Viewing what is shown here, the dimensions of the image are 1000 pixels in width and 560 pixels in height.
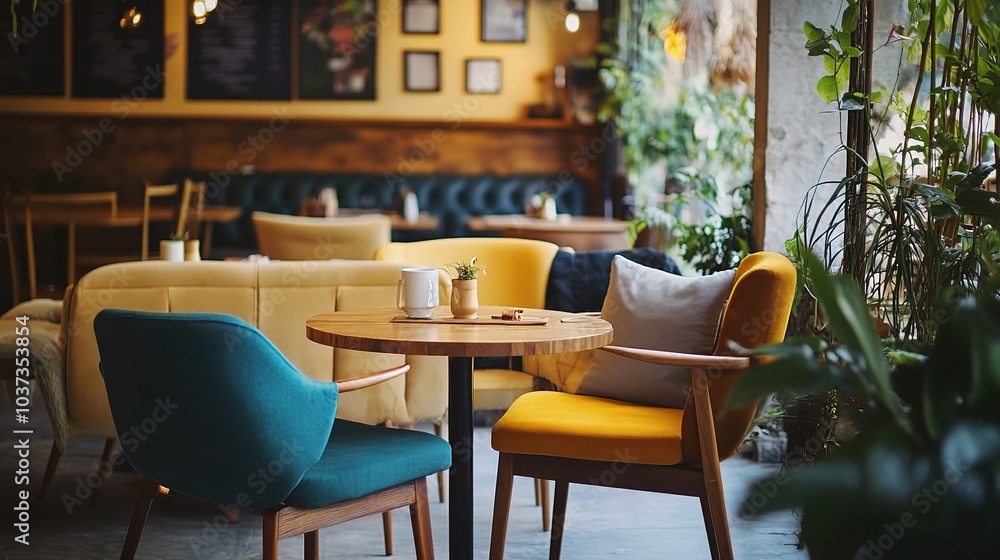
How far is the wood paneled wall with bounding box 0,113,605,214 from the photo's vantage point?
25.7ft

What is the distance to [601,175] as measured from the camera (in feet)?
26.7

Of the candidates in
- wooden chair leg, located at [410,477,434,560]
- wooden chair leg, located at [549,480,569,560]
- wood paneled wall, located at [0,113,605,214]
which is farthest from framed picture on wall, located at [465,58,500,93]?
wooden chair leg, located at [410,477,434,560]

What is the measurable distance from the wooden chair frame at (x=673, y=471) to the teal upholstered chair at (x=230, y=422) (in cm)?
41

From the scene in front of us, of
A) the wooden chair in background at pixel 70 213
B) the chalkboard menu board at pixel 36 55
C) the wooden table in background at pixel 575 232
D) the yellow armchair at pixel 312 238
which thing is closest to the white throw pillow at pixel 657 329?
the yellow armchair at pixel 312 238

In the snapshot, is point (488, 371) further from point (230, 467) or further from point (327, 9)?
point (327, 9)

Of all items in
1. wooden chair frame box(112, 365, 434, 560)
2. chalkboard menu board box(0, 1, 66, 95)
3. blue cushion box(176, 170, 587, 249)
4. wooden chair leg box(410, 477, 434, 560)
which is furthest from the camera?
blue cushion box(176, 170, 587, 249)

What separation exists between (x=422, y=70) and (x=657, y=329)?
5702 millimetres

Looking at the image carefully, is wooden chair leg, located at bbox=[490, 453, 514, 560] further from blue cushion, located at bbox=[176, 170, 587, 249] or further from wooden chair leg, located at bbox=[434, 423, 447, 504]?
blue cushion, located at bbox=[176, 170, 587, 249]

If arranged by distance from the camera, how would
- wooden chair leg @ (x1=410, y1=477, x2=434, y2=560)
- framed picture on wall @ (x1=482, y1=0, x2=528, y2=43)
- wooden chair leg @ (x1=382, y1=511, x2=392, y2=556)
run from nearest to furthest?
1. wooden chair leg @ (x1=410, y1=477, x2=434, y2=560)
2. wooden chair leg @ (x1=382, y1=511, x2=392, y2=556)
3. framed picture on wall @ (x1=482, y1=0, x2=528, y2=43)

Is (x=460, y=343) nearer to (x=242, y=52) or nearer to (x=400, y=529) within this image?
(x=400, y=529)

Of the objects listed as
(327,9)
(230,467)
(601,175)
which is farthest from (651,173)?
(230,467)

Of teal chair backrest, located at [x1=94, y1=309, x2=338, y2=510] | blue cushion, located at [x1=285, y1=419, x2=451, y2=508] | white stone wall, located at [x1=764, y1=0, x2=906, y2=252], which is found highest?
white stone wall, located at [x1=764, y1=0, x2=906, y2=252]

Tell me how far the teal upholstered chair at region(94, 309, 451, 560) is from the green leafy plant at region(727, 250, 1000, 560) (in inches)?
40.9

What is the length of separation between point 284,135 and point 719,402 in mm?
6317
